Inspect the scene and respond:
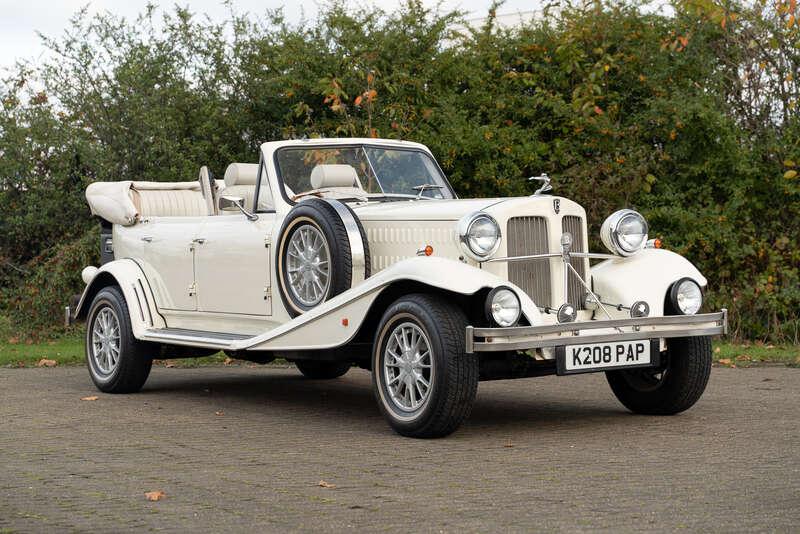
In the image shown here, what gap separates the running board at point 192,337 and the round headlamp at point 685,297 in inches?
126

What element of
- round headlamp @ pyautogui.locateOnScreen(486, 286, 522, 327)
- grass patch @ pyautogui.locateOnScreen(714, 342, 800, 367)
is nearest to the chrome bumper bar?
round headlamp @ pyautogui.locateOnScreen(486, 286, 522, 327)

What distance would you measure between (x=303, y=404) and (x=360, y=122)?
6.39 m

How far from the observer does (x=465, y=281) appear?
6711 millimetres

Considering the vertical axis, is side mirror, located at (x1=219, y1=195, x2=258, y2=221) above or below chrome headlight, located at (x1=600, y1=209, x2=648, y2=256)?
above

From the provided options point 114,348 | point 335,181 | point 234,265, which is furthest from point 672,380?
point 114,348

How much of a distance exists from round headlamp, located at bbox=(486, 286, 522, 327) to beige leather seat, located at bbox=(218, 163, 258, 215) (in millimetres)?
3322

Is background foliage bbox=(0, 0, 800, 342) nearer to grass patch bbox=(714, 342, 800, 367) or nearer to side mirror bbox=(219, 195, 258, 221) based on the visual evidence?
grass patch bbox=(714, 342, 800, 367)

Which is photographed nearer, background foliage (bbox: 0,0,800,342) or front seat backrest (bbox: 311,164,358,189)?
front seat backrest (bbox: 311,164,358,189)

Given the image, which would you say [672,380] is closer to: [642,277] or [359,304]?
[642,277]

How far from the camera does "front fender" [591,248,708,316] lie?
24.8 feet

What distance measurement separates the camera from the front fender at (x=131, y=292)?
9664 mm

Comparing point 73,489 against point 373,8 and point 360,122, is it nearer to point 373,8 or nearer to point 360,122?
point 360,122

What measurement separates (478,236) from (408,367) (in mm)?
927

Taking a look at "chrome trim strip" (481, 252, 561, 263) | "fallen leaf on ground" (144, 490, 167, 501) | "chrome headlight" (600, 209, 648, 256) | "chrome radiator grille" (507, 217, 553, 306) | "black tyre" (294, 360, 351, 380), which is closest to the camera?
"fallen leaf on ground" (144, 490, 167, 501)
